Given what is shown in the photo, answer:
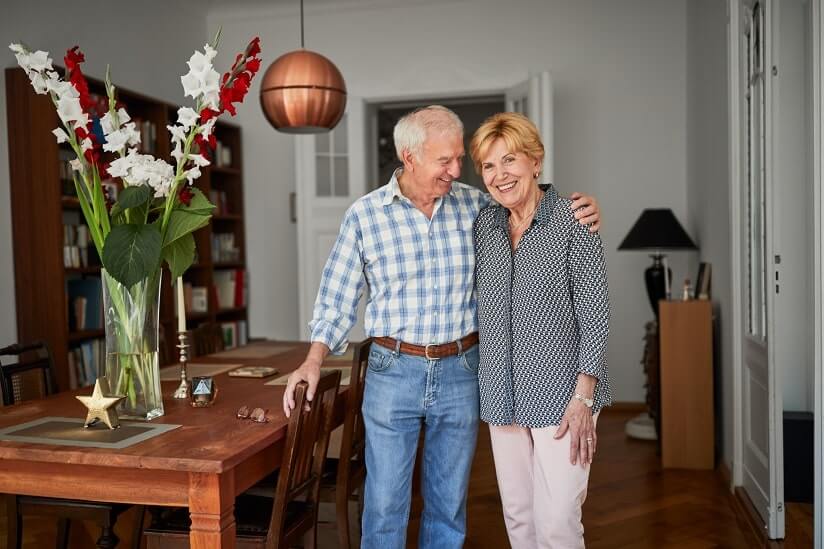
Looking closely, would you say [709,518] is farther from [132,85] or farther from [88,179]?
[132,85]

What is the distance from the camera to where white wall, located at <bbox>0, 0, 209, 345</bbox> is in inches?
187

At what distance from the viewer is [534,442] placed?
218 centimetres

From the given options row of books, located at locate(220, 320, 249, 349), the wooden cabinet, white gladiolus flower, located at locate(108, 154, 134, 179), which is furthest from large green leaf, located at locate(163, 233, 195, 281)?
row of books, located at locate(220, 320, 249, 349)

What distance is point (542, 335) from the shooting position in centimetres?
214

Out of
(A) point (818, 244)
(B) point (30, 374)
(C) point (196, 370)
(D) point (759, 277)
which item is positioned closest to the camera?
(A) point (818, 244)

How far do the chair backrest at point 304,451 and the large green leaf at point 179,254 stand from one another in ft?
1.95

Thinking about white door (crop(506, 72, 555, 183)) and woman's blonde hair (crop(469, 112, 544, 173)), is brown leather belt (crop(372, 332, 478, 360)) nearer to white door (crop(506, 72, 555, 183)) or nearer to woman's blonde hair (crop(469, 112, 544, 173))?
woman's blonde hair (crop(469, 112, 544, 173))

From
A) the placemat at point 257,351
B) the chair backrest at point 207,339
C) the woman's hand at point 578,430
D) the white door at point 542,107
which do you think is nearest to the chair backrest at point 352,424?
the woman's hand at point 578,430

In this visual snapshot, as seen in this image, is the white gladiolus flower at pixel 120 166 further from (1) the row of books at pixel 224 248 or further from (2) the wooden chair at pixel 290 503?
(1) the row of books at pixel 224 248

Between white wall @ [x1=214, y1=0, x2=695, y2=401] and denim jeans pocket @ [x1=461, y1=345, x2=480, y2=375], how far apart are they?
4095 mm

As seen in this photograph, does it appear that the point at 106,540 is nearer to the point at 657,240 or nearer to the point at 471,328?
the point at 471,328

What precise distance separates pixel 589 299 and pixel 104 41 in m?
4.76

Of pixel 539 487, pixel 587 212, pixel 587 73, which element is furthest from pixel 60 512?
pixel 587 73

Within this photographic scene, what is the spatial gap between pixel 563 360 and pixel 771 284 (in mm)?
1712
